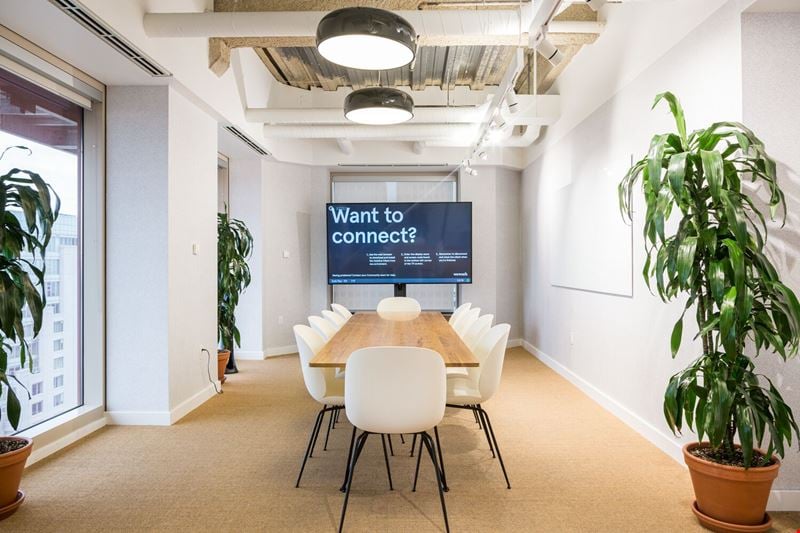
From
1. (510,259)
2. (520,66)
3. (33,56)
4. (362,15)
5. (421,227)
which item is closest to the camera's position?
(362,15)

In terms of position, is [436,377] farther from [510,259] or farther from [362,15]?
[510,259]

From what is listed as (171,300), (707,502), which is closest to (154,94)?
(171,300)

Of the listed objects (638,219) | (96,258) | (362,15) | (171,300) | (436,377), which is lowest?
(436,377)

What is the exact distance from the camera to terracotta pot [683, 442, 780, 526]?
93.3 inches

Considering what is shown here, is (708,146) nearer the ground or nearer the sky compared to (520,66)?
nearer the ground

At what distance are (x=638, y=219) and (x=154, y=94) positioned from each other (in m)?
3.84

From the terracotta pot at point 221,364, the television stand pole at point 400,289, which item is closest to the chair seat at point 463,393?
the terracotta pot at point 221,364

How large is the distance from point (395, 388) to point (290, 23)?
2.78 metres

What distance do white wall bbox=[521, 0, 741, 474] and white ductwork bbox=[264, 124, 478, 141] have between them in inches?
46.9

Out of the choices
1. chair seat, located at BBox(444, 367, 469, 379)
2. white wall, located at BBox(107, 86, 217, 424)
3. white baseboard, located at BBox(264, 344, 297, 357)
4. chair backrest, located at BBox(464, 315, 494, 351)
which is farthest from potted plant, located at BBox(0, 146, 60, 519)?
white baseboard, located at BBox(264, 344, 297, 357)

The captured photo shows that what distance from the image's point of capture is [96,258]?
4055 mm

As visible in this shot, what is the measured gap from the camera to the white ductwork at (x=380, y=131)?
6109 millimetres

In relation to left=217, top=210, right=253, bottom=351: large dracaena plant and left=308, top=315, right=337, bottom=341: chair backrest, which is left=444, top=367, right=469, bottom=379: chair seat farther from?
left=217, top=210, right=253, bottom=351: large dracaena plant

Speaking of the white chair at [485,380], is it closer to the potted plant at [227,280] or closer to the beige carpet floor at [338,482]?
the beige carpet floor at [338,482]
